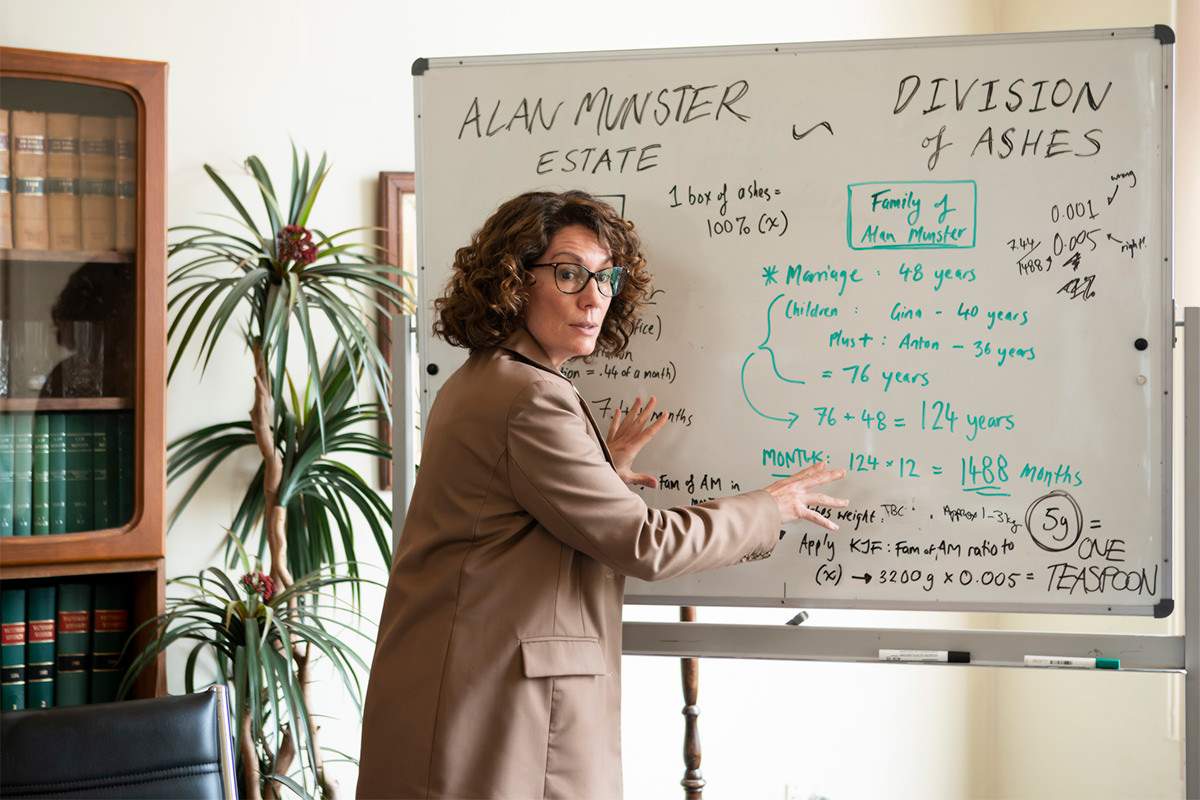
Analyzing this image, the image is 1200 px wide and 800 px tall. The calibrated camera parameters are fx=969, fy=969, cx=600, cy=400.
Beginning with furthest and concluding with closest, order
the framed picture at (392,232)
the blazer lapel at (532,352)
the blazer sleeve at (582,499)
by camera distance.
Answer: the framed picture at (392,232) → the blazer lapel at (532,352) → the blazer sleeve at (582,499)

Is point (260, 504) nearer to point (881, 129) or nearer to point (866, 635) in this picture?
point (866, 635)

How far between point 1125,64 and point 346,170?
1815 millimetres

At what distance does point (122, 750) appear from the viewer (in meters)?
1.37

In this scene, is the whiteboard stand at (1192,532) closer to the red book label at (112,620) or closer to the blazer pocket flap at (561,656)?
the blazer pocket flap at (561,656)

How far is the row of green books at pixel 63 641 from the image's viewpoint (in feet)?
6.59

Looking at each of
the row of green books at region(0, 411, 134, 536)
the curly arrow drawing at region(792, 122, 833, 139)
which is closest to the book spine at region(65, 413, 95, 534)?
the row of green books at region(0, 411, 134, 536)

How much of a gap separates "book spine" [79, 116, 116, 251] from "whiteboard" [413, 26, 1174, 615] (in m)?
0.68

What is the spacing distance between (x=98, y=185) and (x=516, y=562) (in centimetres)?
128

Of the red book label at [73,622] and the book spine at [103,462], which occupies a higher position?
the book spine at [103,462]

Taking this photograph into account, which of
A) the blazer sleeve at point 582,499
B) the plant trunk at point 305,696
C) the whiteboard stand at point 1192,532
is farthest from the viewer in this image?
the plant trunk at point 305,696

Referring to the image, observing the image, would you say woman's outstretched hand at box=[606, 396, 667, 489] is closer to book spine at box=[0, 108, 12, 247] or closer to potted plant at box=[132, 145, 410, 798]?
potted plant at box=[132, 145, 410, 798]

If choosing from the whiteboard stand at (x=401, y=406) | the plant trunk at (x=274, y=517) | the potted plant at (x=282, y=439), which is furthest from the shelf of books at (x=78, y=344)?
the whiteboard stand at (x=401, y=406)

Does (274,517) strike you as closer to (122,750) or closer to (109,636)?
(109,636)

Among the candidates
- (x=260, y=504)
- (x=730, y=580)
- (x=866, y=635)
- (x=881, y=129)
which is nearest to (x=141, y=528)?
(x=260, y=504)
